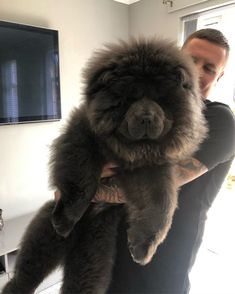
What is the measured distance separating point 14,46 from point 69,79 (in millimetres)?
733

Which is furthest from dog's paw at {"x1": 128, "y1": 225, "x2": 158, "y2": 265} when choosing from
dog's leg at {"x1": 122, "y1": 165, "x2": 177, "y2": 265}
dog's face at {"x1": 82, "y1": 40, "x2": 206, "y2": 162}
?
dog's face at {"x1": 82, "y1": 40, "x2": 206, "y2": 162}

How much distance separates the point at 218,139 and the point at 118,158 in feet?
1.39

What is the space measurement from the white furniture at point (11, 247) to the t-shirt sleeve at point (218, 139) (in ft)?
5.37

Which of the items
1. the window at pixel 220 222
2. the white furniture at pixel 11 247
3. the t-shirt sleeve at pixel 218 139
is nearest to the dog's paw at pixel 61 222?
the t-shirt sleeve at pixel 218 139

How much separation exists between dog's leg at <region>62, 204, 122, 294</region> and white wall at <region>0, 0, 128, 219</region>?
5.43ft

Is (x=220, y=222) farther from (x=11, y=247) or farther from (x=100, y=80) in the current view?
(x=100, y=80)

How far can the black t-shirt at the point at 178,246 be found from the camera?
1158 mm

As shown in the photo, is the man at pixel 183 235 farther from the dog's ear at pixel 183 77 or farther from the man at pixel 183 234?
the dog's ear at pixel 183 77

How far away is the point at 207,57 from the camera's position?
1299 mm

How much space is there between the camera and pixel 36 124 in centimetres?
293

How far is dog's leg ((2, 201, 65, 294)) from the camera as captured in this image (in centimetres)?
111

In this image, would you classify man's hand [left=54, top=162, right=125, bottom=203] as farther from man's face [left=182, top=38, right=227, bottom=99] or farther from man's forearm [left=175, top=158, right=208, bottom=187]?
man's face [left=182, top=38, right=227, bottom=99]

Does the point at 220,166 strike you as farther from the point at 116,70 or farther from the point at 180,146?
the point at 116,70

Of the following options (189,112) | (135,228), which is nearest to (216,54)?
(189,112)
